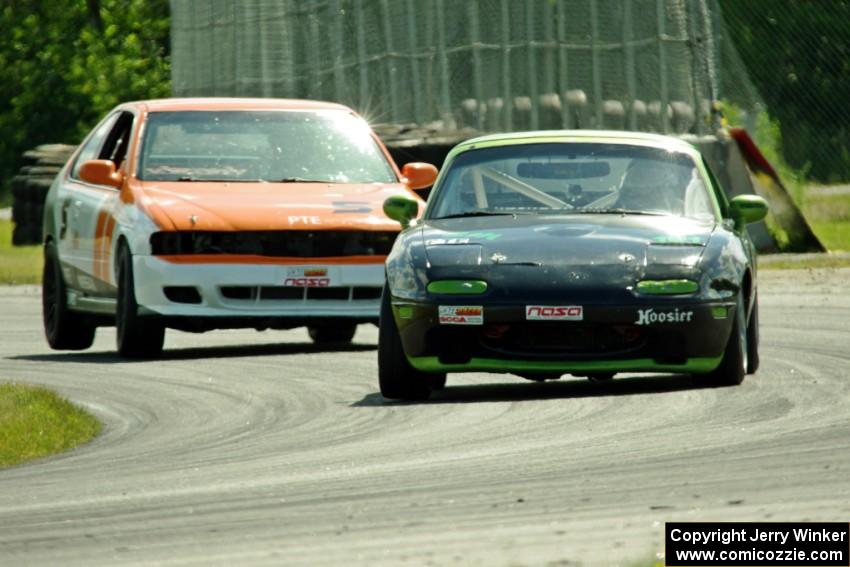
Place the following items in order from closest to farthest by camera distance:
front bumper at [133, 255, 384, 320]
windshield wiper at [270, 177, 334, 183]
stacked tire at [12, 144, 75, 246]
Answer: front bumper at [133, 255, 384, 320] < windshield wiper at [270, 177, 334, 183] < stacked tire at [12, 144, 75, 246]

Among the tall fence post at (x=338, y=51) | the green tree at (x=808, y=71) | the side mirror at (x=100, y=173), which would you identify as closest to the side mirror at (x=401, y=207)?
the side mirror at (x=100, y=173)

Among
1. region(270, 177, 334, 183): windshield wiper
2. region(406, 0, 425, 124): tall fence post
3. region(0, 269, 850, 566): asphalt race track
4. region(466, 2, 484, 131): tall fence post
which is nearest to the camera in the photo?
region(0, 269, 850, 566): asphalt race track

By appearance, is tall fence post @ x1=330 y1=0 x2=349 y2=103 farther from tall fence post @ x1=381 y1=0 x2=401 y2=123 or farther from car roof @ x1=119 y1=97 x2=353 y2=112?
car roof @ x1=119 y1=97 x2=353 y2=112

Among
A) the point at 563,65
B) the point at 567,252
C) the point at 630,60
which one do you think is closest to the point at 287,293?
the point at 567,252

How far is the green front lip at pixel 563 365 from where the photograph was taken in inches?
378

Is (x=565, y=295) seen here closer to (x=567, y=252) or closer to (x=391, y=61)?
(x=567, y=252)

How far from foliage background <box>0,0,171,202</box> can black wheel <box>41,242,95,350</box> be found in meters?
37.9

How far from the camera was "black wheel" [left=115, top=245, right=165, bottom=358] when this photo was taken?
12664 millimetres

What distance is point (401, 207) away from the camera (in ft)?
35.5

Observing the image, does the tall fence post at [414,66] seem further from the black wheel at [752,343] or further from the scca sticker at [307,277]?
the black wheel at [752,343]

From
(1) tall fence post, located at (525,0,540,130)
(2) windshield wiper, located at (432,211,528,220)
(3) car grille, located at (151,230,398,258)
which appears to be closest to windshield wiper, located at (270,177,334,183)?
(3) car grille, located at (151,230,398,258)

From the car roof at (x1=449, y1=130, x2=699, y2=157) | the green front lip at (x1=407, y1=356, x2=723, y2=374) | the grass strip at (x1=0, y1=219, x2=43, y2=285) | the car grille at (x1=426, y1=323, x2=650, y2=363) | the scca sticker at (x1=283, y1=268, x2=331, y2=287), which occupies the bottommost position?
the grass strip at (x1=0, y1=219, x2=43, y2=285)

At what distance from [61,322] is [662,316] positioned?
5.49m

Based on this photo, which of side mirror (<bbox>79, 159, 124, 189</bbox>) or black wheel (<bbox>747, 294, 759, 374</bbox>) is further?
side mirror (<bbox>79, 159, 124, 189</bbox>)
